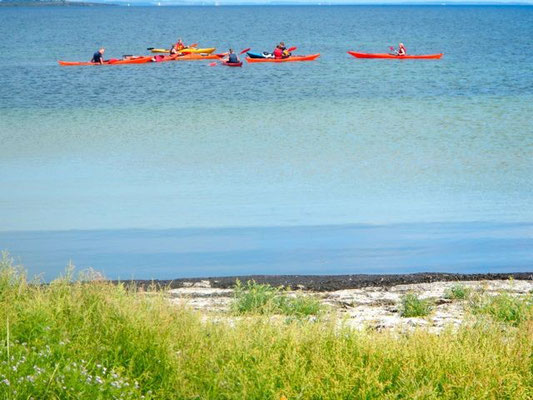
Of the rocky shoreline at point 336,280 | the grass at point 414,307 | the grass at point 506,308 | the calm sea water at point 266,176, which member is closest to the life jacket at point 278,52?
the calm sea water at point 266,176

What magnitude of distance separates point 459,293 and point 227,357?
3725 mm

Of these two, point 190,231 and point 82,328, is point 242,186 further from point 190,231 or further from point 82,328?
point 82,328

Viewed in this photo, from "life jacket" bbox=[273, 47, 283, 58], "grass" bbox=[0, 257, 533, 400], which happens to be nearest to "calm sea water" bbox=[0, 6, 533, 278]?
"grass" bbox=[0, 257, 533, 400]

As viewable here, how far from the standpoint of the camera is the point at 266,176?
1836cm

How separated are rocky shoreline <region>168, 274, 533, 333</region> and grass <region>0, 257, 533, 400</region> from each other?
741mm

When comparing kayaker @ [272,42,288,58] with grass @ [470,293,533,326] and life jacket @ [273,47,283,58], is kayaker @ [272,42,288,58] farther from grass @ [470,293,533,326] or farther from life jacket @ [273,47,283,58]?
grass @ [470,293,533,326]

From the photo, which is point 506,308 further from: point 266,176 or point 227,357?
point 266,176

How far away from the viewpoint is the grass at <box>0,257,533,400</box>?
19.6 ft

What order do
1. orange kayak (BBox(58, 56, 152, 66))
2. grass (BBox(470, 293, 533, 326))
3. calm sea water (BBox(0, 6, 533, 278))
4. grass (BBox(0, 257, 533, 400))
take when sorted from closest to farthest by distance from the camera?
grass (BBox(0, 257, 533, 400)) < grass (BBox(470, 293, 533, 326)) < calm sea water (BBox(0, 6, 533, 278)) < orange kayak (BBox(58, 56, 152, 66))

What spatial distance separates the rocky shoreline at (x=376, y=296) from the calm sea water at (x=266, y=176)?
1065 millimetres

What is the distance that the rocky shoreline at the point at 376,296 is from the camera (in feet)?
27.8

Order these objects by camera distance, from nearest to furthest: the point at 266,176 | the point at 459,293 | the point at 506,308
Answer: the point at 506,308 → the point at 459,293 → the point at 266,176

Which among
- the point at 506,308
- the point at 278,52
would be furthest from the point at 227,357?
the point at 278,52

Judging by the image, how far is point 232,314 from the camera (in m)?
8.38
